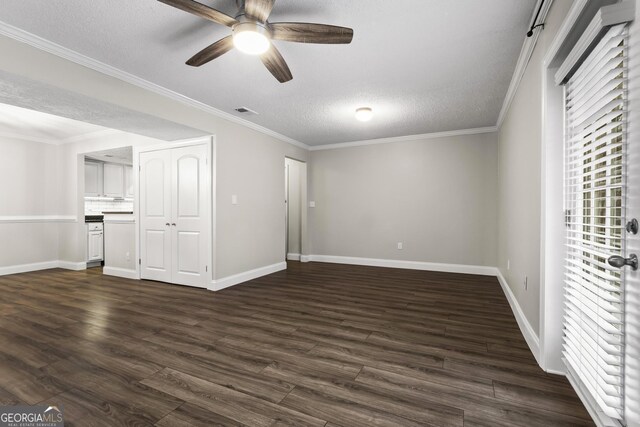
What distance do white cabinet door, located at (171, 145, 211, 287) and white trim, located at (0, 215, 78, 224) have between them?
2.77 meters

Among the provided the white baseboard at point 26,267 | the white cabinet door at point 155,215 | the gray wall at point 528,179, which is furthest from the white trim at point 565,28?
the white baseboard at point 26,267

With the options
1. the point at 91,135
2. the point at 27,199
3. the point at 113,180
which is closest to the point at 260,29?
the point at 91,135

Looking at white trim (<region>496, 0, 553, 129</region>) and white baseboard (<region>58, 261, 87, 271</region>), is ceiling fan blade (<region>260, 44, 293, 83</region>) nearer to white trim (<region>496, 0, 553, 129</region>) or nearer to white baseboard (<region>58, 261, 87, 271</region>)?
white trim (<region>496, 0, 553, 129</region>)

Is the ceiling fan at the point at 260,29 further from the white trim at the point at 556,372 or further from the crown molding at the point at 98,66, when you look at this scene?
the white trim at the point at 556,372

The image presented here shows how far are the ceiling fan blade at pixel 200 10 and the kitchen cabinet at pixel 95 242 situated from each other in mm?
5575

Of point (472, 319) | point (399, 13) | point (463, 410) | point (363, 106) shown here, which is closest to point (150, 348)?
point (463, 410)

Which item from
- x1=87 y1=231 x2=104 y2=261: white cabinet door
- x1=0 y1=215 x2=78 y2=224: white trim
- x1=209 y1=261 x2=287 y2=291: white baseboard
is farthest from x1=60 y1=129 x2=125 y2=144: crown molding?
x1=209 y1=261 x2=287 y2=291: white baseboard

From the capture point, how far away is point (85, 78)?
2686mm

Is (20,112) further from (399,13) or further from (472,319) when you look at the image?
(472,319)

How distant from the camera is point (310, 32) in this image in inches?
76.8

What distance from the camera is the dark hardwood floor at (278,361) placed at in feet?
5.13

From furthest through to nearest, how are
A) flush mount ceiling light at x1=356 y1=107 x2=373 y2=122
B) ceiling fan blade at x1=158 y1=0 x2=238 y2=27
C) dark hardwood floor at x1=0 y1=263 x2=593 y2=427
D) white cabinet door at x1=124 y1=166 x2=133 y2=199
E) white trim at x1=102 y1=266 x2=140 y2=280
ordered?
white cabinet door at x1=124 y1=166 x2=133 y2=199
white trim at x1=102 y1=266 x2=140 y2=280
flush mount ceiling light at x1=356 y1=107 x2=373 y2=122
ceiling fan blade at x1=158 y1=0 x2=238 y2=27
dark hardwood floor at x1=0 y1=263 x2=593 y2=427

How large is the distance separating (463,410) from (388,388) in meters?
0.40

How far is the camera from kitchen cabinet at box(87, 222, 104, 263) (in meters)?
5.71
